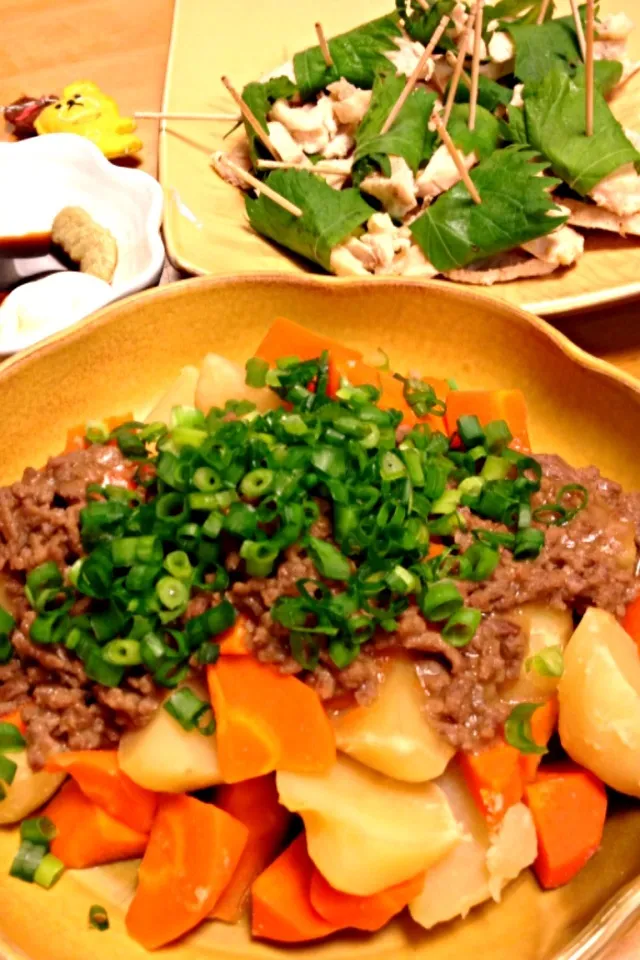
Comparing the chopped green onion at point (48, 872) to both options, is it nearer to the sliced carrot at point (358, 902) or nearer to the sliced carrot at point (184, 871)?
the sliced carrot at point (184, 871)

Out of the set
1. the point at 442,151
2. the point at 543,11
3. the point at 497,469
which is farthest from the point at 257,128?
the point at 497,469

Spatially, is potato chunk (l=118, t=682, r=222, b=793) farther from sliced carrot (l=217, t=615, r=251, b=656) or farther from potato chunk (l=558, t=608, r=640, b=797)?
potato chunk (l=558, t=608, r=640, b=797)

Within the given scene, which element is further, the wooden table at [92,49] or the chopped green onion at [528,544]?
the wooden table at [92,49]

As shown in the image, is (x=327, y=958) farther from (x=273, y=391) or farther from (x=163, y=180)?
(x=163, y=180)

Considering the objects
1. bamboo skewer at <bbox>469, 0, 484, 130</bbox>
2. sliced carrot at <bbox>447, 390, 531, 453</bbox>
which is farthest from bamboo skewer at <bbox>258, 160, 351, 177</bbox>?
sliced carrot at <bbox>447, 390, 531, 453</bbox>

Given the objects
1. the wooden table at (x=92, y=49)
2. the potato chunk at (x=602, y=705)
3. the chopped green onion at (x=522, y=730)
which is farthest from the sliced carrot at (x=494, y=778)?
the wooden table at (x=92, y=49)

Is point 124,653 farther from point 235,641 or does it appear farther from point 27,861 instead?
point 27,861
